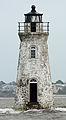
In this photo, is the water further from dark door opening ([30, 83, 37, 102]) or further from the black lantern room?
the black lantern room

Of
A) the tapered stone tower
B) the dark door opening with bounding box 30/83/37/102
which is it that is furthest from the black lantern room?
the dark door opening with bounding box 30/83/37/102

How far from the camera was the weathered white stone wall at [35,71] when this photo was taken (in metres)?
29.9

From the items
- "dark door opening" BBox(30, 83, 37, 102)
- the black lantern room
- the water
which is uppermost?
the black lantern room

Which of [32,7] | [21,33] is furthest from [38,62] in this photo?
[32,7]

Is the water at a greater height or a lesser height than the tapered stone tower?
lesser

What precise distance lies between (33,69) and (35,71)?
8.3 inches

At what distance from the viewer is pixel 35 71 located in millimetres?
30172

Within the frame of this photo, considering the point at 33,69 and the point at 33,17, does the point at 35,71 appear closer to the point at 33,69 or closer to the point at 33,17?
the point at 33,69

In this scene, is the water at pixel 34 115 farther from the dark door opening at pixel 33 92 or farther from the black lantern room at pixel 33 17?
the black lantern room at pixel 33 17

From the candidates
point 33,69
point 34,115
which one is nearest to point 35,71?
point 33,69

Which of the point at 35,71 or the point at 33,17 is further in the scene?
the point at 33,17

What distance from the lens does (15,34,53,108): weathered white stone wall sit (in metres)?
29.9

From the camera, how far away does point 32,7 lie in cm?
3167

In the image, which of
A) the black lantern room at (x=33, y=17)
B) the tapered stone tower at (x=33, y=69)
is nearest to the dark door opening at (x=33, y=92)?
the tapered stone tower at (x=33, y=69)
